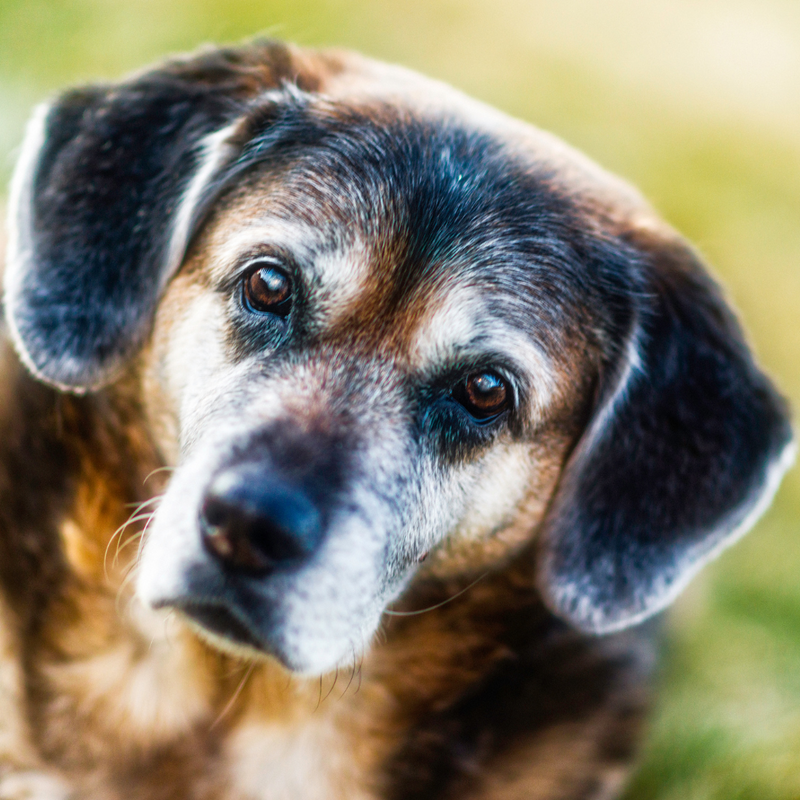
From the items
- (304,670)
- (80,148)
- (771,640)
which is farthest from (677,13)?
(304,670)

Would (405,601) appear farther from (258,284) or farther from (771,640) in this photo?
(771,640)

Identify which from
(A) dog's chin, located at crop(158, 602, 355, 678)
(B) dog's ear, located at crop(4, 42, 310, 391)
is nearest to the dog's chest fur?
(B) dog's ear, located at crop(4, 42, 310, 391)

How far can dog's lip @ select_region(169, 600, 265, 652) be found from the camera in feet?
7.01

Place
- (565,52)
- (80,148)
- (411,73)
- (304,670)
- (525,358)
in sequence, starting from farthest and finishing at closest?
1. (565,52)
2. (411,73)
3. (80,148)
4. (525,358)
5. (304,670)

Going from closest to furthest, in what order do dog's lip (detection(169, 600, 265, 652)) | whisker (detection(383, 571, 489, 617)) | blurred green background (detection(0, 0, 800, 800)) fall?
1. dog's lip (detection(169, 600, 265, 652))
2. whisker (detection(383, 571, 489, 617))
3. blurred green background (detection(0, 0, 800, 800))

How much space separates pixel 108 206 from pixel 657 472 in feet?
5.99

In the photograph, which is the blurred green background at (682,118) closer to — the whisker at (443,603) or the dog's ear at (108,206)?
the dog's ear at (108,206)

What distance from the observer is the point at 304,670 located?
2.24 meters

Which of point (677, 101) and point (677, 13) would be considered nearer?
point (677, 101)

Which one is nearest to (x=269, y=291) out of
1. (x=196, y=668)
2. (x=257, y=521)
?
(x=257, y=521)

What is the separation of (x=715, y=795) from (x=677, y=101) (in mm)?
8000

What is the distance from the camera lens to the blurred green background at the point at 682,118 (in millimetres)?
3557

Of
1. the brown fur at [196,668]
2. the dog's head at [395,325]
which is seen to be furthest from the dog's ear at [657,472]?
the brown fur at [196,668]

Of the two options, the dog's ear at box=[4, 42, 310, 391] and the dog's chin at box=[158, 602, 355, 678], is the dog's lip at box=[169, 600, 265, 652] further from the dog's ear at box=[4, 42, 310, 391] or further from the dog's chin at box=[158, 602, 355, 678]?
the dog's ear at box=[4, 42, 310, 391]
